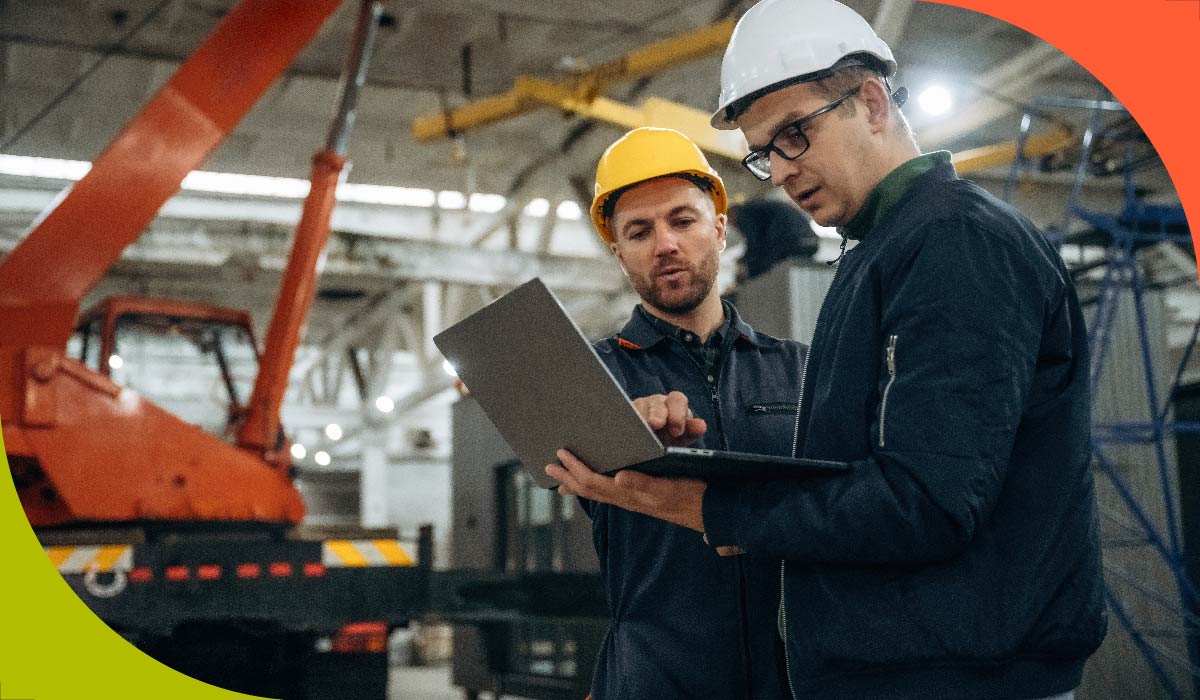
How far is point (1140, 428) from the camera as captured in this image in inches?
217

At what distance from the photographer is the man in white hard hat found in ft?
4.68

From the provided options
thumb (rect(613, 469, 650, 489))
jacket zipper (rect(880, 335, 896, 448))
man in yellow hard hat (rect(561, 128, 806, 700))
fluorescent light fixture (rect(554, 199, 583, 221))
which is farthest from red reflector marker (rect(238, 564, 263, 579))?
fluorescent light fixture (rect(554, 199, 583, 221))

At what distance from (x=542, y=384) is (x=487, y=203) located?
41.1ft

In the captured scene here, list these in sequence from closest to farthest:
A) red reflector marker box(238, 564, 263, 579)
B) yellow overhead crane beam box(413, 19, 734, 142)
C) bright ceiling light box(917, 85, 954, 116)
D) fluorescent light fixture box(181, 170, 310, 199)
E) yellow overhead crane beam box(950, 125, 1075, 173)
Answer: red reflector marker box(238, 564, 263, 579) < yellow overhead crane beam box(413, 19, 734, 142) < bright ceiling light box(917, 85, 954, 116) < yellow overhead crane beam box(950, 125, 1075, 173) < fluorescent light fixture box(181, 170, 310, 199)

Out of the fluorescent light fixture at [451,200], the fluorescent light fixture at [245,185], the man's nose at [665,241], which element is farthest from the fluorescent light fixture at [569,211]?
the man's nose at [665,241]

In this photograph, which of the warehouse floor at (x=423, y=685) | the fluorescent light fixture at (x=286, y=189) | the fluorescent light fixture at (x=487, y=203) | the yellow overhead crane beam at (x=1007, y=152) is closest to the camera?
the yellow overhead crane beam at (x=1007, y=152)

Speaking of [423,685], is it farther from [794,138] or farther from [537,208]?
[794,138]

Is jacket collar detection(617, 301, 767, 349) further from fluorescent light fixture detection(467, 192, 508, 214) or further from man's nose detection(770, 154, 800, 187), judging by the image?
fluorescent light fixture detection(467, 192, 508, 214)

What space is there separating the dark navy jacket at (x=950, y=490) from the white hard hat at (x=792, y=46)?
0.32 m

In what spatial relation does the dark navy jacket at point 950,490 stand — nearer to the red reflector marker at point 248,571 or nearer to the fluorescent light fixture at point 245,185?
the red reflector marker at point 248,571

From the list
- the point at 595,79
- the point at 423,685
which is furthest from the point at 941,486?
the point at 423,685

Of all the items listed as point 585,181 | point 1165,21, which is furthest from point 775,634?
point 585,181

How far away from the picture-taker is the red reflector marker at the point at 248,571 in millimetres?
5605

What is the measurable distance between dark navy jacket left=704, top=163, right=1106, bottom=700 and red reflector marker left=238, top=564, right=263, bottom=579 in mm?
4543
